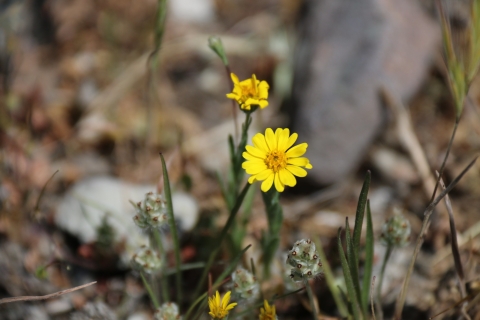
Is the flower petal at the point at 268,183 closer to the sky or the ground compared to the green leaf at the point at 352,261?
closer to the sky

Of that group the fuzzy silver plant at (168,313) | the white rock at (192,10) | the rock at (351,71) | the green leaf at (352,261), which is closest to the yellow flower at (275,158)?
the green leaf at (352,261)

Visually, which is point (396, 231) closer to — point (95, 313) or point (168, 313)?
point (168, 313)

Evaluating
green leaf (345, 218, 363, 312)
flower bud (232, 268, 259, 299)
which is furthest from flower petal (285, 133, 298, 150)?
flower bud (232, 268, 259, 299)

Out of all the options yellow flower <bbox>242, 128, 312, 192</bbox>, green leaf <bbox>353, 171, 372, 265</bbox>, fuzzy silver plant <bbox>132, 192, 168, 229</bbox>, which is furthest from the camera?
fuzzy silver plant <bbox>132, 192, 168, 229</bbox>

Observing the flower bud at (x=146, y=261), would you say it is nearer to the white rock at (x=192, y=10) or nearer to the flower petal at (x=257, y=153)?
the flower petal at (x=257, y=153)

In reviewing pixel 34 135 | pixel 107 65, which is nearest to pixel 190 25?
pixel 107 65

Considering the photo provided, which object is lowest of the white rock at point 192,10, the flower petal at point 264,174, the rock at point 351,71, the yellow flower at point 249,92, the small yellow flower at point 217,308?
the small yellow flower at point 217,308

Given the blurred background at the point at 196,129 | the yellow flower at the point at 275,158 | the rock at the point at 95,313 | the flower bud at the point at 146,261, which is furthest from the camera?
the blurred background at the point at 196,129

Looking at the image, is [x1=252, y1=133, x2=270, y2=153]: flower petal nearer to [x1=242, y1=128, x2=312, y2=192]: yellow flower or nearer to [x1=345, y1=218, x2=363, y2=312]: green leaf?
[x1=242, y1=128, x2=312, y2=192]: yellow flower

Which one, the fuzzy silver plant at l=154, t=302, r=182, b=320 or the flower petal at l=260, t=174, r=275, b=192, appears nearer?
the flower petal at l=260, t=174, r=275, b=192
